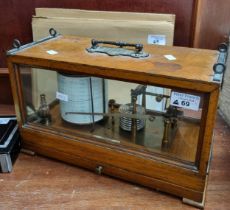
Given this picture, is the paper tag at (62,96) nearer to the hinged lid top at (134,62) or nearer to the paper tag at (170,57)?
the hinged lid top at (134,62)

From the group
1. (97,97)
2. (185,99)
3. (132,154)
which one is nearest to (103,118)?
(97,97)

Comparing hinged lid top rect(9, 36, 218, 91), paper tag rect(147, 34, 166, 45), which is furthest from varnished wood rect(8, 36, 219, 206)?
paper tag rect(147, 34, 166, 45)

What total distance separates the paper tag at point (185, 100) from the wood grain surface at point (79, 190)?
0.25 m

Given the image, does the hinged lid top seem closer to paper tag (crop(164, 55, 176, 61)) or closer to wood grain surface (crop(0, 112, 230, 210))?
paper tag (crop(164, 55, 176, 61))

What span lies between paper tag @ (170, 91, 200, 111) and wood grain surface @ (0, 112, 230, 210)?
0.25m

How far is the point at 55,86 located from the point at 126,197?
37 centimetres

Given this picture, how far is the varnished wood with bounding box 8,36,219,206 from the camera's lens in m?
0.58

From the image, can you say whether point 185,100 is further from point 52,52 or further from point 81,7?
point 81,7

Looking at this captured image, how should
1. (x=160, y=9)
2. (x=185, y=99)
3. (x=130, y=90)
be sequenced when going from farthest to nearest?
(x=160, y=9) < (x=130, y=90) < (x=185, y=99)

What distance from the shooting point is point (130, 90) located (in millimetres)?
708

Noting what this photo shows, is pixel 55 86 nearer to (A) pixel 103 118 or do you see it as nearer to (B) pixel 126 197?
(A) pixel 103 118

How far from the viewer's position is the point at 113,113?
0.81m

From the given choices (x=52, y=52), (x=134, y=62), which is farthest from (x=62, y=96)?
(x=134, y=62)

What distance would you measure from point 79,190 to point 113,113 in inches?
9.2
